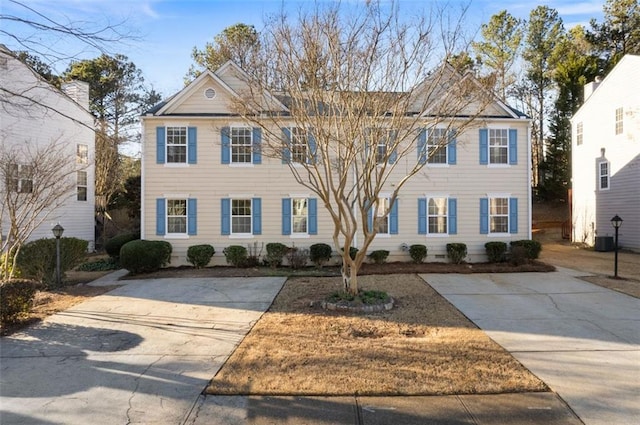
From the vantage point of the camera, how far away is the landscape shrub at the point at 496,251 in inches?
571

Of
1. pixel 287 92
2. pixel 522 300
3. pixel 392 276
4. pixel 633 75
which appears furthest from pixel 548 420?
pixel 633 75

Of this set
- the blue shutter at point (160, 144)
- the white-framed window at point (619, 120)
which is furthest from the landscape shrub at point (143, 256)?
the white-framed window at point (619, 120)

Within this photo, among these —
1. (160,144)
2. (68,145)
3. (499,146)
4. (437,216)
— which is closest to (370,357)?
(437,216)

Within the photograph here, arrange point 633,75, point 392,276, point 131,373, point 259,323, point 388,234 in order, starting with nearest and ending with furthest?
point 131,373 → point 259,323 → point 392,276 → point 388,234 → point 633,75

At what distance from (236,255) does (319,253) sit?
2.97 metres

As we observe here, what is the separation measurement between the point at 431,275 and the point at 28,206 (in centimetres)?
1127

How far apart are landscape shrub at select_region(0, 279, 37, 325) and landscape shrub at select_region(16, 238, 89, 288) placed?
4217 millimetres

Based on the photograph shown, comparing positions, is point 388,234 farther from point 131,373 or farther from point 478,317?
point 131,373

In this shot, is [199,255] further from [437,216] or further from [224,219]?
[437,216]

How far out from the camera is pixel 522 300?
8789 mm

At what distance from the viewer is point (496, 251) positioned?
47.5 feet

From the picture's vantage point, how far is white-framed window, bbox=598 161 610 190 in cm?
2014

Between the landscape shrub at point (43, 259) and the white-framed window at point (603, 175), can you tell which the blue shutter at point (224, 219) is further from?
the white-framed window at point (603, 175)

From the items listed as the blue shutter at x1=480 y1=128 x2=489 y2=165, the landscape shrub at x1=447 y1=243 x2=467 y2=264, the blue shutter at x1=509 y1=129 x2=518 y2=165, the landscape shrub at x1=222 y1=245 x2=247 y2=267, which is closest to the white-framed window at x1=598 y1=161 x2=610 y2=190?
the blue shutter at x1=509 y1=129 x2=518 y2=165
